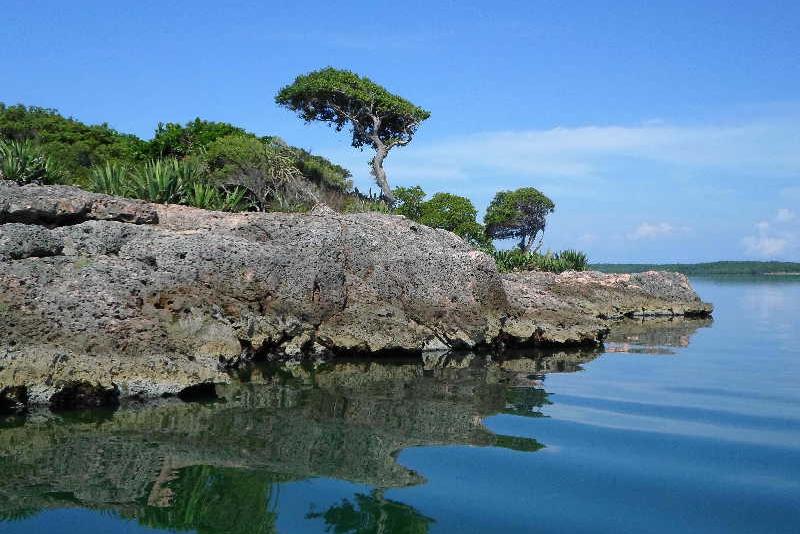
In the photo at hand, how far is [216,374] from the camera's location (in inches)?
311

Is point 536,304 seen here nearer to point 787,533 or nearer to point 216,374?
point 216,374

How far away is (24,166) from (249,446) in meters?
12.0

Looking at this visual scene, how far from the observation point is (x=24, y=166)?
15.4 m

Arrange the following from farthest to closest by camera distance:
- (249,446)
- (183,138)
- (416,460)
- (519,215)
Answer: (519,215) < (183,138) < (249,446) < (416,460)

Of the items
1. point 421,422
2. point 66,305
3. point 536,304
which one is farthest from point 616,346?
point 66,305

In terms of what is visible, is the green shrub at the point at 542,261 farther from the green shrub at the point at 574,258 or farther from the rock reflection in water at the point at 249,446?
the rock reflection in water at the point at 249,446

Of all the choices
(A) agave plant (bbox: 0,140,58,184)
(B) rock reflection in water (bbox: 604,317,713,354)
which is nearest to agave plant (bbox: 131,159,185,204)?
(A) agave plant (bbox: 0,140,58,184)

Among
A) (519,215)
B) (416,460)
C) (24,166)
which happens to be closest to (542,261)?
(519,215)

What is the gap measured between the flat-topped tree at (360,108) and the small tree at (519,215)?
11204mm

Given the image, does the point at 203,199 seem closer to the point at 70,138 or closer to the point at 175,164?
the point at 175,164

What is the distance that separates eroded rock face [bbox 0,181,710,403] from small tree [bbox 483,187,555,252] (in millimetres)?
30874

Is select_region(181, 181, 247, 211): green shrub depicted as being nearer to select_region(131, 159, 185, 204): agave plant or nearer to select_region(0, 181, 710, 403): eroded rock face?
select_region(131, 159, 185, 204): agave plant

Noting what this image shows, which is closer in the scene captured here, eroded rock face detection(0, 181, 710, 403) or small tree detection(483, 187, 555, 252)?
eroded rock face detection(0, 181, 710, 403)

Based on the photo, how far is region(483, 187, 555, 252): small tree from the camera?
4625 centimetres
